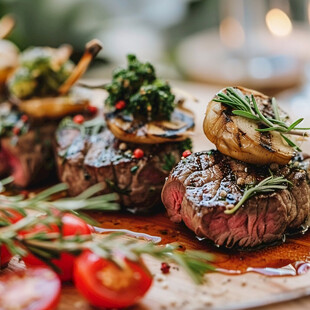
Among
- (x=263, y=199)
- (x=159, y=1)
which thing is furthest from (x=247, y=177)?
(x=159, y=1)

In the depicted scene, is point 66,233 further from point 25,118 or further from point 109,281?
point 25,118

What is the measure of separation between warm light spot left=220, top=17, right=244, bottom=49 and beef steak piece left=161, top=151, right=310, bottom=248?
5.89 meters

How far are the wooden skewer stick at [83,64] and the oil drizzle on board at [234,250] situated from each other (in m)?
1.23

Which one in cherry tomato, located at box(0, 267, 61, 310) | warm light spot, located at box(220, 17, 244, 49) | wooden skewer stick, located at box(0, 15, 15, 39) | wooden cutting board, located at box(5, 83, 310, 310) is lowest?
wooden cutting board, located at box(5, 83, 310, 310)

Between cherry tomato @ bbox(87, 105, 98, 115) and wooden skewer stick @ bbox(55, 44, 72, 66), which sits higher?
wooden skewer stick @ bbox(55, 44, 72, 66)

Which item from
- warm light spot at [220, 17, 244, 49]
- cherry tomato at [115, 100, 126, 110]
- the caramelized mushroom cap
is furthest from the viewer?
warm light spot at [220, 17, 244, 49]

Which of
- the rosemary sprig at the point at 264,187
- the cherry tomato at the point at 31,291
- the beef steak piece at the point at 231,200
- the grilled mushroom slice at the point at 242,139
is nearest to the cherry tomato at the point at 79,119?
the beef steak piece at the point at 231,200

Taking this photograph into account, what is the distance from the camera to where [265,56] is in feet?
25.6

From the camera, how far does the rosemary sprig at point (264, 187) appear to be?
8.78 ft

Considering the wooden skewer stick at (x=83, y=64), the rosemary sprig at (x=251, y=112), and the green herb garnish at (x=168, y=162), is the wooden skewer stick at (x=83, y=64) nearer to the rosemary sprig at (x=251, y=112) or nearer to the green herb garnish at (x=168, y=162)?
the green herb garnish at (x=168, y=162)

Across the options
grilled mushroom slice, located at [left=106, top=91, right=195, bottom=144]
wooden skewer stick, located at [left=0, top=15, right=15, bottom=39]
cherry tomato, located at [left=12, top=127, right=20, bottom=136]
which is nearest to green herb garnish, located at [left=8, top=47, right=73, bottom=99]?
cherry tomato, located at [left=12, top=127, right=20, bottom=136]

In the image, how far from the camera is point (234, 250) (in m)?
2.87

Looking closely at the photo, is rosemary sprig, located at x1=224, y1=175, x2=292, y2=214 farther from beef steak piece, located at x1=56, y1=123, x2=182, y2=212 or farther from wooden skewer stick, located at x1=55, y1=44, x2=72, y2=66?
wooden skewer stick, located at x1=55, y1=44, x2=72, y2=66

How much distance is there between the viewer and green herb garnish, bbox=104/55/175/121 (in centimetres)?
339
